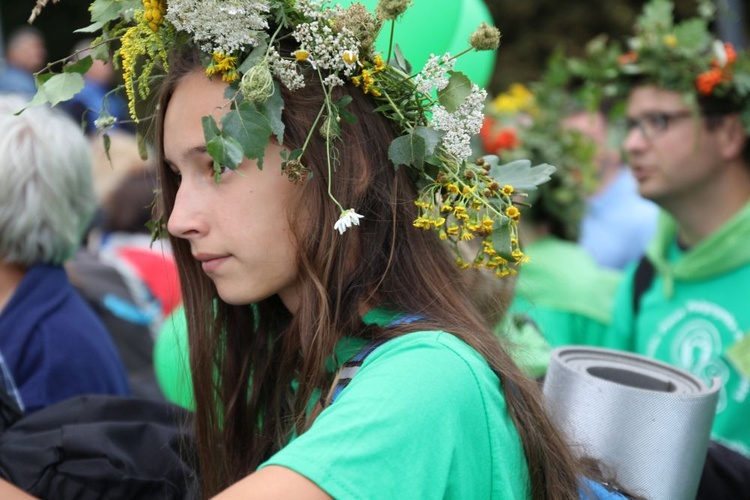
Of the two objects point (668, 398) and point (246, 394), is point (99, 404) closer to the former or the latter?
point (246, 394)

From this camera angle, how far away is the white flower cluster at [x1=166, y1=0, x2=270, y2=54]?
1.60 meters

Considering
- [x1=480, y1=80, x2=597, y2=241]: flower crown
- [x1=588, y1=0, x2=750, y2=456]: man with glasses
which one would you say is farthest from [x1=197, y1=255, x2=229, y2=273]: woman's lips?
[x1=480, y1=80, x2=597, y2=241]: flower crown

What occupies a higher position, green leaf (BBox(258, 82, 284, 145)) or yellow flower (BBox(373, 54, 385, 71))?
yellow flower (BBox(373, 54, 385, 71))

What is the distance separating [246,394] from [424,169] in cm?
69

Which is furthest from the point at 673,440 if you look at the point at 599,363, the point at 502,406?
the point at 502,406

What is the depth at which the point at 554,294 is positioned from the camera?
13.9 feet

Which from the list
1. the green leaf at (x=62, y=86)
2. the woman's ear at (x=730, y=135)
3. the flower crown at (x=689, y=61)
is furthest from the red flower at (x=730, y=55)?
the green leaf at (x=62, y=86)

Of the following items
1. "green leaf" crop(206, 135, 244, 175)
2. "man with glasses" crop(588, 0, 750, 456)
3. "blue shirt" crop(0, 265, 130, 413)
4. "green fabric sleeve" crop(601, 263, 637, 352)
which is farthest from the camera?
"green fabric sleeve" crop(601, 263, 637, 352)

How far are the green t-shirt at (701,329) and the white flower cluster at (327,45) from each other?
2498 mm

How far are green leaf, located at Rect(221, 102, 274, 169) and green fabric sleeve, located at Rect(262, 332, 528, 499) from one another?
0.42 metres

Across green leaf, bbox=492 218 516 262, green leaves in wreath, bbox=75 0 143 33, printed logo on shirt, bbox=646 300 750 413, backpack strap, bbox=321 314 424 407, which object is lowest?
printed logo on shirt, bbox=646 300 750 413

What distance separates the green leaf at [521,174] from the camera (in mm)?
1857

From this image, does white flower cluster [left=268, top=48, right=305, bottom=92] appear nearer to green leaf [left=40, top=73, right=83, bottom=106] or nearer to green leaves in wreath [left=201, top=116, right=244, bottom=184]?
green leaves in wreath [left=201, top=116, right=244, bottom=184]

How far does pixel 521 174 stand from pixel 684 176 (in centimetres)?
237
